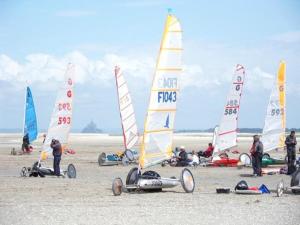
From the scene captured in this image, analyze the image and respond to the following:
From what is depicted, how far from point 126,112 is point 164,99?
40.5ft

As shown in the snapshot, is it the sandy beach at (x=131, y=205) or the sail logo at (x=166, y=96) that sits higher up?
the sail logo at (x=166, y=96)

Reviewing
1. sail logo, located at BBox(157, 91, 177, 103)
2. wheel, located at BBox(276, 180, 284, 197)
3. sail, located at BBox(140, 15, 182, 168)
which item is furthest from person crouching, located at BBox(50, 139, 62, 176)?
wheel, located at BBox(276, 180, 284, 197)

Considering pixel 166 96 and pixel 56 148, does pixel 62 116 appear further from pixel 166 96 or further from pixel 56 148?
pixel 166 96

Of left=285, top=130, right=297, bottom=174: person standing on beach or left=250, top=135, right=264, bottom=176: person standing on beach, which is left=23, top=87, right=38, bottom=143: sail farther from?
left=285, top=130, right=297, bottom=174: person standing on beach

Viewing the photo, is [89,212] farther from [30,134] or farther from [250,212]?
[30,134]

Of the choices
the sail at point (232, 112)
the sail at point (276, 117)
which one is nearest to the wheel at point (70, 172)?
the sail at point (232, 112)

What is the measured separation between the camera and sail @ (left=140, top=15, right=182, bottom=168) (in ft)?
48.9

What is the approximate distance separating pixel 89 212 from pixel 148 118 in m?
4.46

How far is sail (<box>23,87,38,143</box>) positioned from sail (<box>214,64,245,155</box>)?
14203 millimetres

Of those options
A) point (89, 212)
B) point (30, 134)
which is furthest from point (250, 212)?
point (30, 134)

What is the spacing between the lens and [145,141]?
14.9m

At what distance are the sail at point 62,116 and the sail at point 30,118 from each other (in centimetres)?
1491

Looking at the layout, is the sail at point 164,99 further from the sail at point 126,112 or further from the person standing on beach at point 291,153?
the sail at point 126,112

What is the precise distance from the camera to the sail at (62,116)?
65.9 feet
